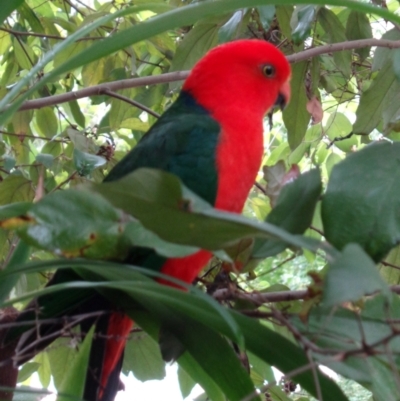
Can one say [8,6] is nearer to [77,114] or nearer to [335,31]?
[335,31]

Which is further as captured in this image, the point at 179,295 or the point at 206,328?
the point at 206,328

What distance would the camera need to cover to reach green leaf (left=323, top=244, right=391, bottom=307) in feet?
1.11

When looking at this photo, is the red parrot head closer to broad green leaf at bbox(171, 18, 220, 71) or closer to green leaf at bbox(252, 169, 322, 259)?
broad green leaf at bbox(171, 18, 220, 71)

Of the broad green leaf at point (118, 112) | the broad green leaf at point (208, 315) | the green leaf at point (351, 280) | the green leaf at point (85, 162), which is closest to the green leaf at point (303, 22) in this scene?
the green leaf at point (85, 162)

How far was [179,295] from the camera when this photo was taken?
0.53 metres

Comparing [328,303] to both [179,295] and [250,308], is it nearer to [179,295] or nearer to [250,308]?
[179,295]

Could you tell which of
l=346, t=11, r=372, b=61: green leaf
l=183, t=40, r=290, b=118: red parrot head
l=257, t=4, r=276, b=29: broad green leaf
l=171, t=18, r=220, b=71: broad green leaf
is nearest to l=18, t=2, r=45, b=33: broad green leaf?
l=171, t=18, r=220, b=71: broad green leaf

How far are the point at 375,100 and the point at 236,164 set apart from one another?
37 cm

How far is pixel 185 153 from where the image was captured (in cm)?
94

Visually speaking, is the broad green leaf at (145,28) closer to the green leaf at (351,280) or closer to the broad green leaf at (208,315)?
the broad green leaf at (208,315)

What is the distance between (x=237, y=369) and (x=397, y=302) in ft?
0.63

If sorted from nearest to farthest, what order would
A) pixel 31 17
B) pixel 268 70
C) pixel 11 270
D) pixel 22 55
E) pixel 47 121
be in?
pixel 11 270 < pixel 268 70 < pixel 31 17 < pixel 22 55 < pixel 47 121

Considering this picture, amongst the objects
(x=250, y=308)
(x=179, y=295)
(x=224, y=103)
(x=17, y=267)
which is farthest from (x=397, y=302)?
(x=224, y=103)

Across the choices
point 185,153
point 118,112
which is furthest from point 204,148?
point 118,112
